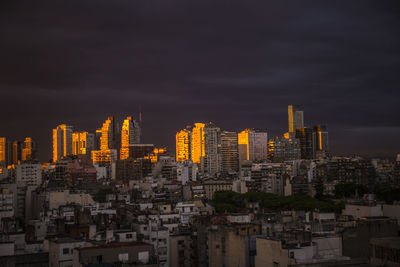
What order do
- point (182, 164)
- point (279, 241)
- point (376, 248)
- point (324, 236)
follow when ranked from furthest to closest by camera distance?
point (182, 164)
point (324, 236)
point (279, 241)
point (376, 248)

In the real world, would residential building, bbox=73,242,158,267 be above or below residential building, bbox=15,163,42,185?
below

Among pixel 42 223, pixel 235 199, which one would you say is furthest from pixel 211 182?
pixel 42 223

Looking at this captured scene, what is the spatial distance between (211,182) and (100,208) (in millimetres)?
50150

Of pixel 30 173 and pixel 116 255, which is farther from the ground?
pixel 30 173

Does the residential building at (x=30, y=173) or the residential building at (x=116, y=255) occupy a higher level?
the residential building at (x=30, y=173)

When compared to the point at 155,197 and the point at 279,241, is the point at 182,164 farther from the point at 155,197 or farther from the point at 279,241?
the point at 279,241

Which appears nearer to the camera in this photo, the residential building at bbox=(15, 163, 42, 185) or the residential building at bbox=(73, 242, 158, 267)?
the residential building at bbox=(73, 242, 158, 267)

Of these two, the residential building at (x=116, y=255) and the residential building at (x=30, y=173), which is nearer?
the residential building at (x=116, y=255)

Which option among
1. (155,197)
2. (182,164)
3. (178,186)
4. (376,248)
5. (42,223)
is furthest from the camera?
(182,164)

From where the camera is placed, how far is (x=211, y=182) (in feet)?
386

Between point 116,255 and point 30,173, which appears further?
point 30,173

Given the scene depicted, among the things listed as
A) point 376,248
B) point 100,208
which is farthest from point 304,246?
point 100,208

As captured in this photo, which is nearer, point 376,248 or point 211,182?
point 376,248

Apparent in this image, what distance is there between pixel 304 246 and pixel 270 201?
51.1 m
